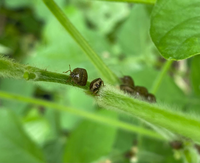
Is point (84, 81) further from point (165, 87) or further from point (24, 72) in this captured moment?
point (165, 87)

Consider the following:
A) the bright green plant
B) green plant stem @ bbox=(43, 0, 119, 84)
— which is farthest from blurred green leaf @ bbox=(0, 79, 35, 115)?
green plant stem @ bbox=(43, 0, 119, 84)

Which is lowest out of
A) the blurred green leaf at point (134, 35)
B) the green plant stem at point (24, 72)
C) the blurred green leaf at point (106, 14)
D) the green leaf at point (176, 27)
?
the green plant stem at point (24, 72)

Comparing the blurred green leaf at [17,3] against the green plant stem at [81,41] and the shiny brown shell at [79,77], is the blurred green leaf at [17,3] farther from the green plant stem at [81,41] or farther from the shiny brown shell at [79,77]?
the shiny brown shell at [79,77]

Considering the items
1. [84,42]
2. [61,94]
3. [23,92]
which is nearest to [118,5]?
[61,94]

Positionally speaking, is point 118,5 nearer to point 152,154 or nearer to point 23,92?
point 23,92

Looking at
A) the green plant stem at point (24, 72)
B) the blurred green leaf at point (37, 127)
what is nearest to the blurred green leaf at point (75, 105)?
the blurred green leaf at point (37, 127)

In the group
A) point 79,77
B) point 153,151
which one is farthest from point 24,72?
point 153,151
